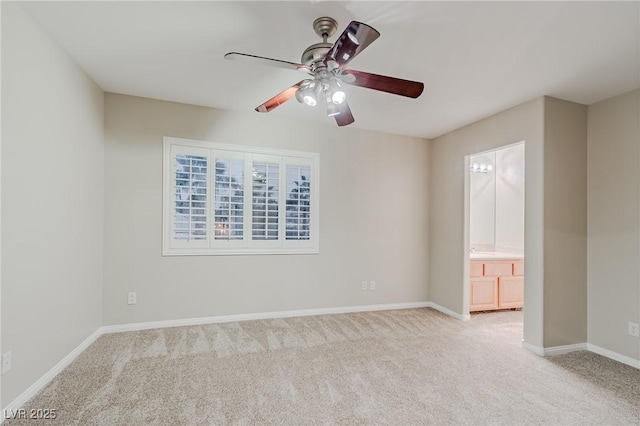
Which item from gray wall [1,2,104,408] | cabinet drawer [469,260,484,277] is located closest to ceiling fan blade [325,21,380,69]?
gray wall [1,2,104,408]

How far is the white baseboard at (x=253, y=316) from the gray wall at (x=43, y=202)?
0.41m

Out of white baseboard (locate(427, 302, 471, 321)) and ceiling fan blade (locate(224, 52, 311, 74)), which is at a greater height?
ceiling fan blade (locate(224, 52, 311, 74))

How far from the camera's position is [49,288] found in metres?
2.47

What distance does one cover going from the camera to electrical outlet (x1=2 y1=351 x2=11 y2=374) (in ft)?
6.49

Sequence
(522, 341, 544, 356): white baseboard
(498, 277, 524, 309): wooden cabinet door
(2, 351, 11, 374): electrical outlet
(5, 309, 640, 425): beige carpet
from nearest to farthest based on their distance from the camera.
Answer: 1. (2, 351, 11, 374): electrical outlet
2. (5, 309, 640, 425): beige carpet
3. (522, 341, 544, 356): white baseboard
4. (498, 277, 524, 309): wooden cabinet door

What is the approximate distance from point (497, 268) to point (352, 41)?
419cm

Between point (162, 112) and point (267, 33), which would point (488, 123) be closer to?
point (267, 33)

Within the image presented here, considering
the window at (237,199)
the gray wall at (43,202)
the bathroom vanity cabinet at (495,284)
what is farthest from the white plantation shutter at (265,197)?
the bathroom vanity cabinet at (495,284)

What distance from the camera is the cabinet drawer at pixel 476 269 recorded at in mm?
4500

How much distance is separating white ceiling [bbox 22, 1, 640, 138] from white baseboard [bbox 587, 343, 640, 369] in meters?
2.55

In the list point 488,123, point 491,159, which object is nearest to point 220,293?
point 488,123

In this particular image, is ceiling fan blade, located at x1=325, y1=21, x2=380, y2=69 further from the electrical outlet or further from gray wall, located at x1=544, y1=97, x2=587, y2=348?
the electrical outlet

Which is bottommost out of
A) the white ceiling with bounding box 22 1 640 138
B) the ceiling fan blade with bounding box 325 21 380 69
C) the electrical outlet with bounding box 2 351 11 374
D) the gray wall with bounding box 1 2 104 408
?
the electrical outlet with bounding box 2 351 11 374

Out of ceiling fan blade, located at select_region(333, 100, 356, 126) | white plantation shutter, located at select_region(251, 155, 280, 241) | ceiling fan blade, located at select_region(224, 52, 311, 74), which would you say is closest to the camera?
ceiling fan blade, located at select_region(224, 52, 311, 74)
